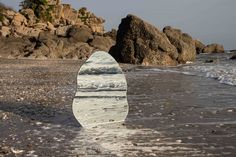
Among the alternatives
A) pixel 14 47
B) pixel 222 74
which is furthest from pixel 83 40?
pixel 222 74

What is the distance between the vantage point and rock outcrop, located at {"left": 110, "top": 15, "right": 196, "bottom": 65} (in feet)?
111

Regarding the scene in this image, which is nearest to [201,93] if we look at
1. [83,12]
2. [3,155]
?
[3,155]

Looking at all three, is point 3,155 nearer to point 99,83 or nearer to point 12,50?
point 99,83

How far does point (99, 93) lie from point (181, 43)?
3229cm

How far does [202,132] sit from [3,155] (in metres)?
2.99

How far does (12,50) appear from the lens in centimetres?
4712

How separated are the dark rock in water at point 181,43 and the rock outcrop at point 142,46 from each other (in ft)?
3.69

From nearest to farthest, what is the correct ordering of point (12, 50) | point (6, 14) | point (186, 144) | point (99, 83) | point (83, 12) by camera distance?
point (186, 144) → point (99, 83) → point (12, 50) → point (6, 14) → point (83, 12)

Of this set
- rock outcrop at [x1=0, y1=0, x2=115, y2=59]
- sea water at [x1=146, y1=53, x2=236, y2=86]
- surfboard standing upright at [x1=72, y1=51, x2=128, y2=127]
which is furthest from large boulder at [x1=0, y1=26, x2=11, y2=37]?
surfboard standing upright at [x1=72, y1=51, x2=128, y2=127]

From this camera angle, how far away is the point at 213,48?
79625 mm

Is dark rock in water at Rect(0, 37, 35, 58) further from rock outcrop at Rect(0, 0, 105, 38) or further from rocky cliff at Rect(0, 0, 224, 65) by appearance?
rock outcrop at Rect(0, 0, 105, 38)

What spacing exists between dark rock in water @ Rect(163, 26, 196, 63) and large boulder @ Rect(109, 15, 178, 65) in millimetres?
2029

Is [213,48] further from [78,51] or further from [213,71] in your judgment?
[213,71]

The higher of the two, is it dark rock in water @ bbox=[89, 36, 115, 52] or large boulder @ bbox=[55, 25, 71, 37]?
large boulder @ bbox=[55, 25, 71, 37]
